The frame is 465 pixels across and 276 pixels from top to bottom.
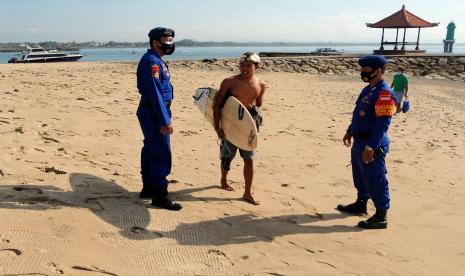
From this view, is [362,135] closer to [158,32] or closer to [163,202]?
[163,202]

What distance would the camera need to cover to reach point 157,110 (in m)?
4.14

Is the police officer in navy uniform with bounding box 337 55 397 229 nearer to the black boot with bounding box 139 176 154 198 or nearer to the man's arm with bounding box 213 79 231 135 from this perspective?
the man's arm with bounding box 213 79 231 135

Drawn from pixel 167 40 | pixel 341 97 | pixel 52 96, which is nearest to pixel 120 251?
pixel 167 40

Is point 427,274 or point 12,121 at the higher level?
point 12,121

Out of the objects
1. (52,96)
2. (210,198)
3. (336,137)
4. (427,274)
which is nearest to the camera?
(427,274)

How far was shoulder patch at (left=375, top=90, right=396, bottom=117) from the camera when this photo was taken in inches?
164

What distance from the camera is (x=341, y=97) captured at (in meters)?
15.8

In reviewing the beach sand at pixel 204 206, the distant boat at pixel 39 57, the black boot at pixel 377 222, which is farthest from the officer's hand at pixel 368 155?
the distant boat at pixel 39 57

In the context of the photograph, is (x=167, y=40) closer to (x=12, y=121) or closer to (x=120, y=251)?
(x=120, y=251)

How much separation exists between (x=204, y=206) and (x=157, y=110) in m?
1.22

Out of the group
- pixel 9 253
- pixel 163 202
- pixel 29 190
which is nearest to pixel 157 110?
pixel 163 202

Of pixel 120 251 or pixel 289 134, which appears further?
pixel 289 134

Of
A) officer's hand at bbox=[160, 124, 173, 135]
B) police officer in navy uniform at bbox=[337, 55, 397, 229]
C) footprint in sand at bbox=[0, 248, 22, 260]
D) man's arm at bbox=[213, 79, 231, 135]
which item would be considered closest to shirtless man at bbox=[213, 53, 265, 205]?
man's arm at bbox=[213, 79, 231, 135]

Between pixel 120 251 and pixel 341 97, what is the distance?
44.8 ft
